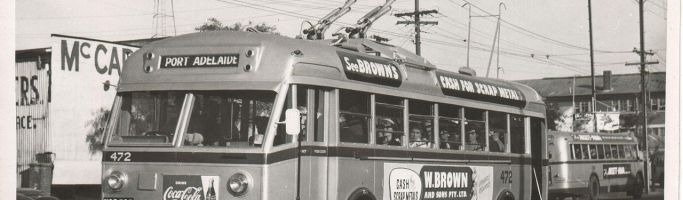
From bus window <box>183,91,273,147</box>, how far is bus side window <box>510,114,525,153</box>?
615 centimetres

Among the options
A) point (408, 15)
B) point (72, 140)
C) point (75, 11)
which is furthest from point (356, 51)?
point (408, 15)

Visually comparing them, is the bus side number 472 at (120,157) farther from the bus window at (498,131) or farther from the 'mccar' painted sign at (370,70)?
the bus window at (498,131)

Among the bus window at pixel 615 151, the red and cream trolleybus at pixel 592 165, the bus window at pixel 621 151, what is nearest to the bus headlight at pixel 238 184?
the red and cream trolleybus at pixel 592 165

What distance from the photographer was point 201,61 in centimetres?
1026

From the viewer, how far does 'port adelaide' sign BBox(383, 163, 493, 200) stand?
11.7 m

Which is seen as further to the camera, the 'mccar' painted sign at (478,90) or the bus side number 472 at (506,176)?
the bus side number 472 at (506,176)

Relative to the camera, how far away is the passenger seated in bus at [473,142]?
45.0 ft

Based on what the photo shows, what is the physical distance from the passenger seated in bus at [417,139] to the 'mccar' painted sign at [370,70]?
70 centimetres

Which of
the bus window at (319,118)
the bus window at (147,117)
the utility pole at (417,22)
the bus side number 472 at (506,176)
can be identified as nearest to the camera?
the bus window at (147,117)

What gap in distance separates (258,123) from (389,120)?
2.24 m

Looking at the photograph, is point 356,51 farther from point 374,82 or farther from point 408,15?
point 408,15

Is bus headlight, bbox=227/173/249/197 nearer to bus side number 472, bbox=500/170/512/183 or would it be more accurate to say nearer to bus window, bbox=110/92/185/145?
bus window, bbox=110/92/185/145

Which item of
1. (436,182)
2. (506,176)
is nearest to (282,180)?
(436,182)

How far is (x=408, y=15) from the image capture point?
122ft
